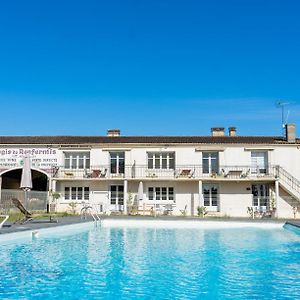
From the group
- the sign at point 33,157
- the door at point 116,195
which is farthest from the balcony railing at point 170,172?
the door at point 116,195

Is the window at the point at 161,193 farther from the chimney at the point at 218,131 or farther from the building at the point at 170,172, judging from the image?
the chimney at the point at 218,131

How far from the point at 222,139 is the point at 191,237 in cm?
1394

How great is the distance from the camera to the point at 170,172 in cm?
2762

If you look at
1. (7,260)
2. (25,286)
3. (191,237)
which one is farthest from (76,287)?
(191,237)

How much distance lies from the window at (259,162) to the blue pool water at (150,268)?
41.3ft

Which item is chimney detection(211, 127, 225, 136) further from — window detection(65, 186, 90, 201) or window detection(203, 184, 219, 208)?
window detection(65, 186, 90, 201)

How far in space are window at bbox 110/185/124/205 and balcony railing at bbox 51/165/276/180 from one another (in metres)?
0.99

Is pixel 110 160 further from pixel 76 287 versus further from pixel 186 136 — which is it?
pixel 76 287

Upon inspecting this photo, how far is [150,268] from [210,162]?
1907 centimetres

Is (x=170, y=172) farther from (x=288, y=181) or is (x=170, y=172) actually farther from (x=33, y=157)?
(x=33, y=157)

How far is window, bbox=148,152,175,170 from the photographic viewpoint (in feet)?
92.0

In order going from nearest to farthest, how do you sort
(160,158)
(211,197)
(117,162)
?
(211,197), (160,158), (117,162)

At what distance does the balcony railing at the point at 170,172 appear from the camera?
26688 millimetres

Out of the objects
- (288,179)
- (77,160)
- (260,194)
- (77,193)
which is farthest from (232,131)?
(77,193)
